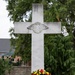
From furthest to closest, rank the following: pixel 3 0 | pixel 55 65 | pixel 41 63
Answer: pixel 3 0 → pixel 55 65 → pixel 41 63

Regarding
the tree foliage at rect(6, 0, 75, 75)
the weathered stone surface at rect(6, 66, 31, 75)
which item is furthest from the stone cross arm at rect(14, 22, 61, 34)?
the weathered stone surface at rect(6, 66, 31, 75)

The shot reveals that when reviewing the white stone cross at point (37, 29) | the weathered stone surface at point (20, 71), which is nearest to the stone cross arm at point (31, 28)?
the white stone cross at point (37, 29)

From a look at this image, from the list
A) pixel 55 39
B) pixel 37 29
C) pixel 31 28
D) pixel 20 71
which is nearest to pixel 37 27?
pixel 37 29

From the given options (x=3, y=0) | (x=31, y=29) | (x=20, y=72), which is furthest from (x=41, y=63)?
(x=3, y=0)

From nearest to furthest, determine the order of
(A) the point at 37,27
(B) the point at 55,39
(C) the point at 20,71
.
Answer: (A) the point at 37,27, (B) the point at 55,39, (C) the point at 20,71

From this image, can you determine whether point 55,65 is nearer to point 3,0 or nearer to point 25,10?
point 25,10

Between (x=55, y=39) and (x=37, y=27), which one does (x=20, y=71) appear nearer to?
(x=55, y=39)

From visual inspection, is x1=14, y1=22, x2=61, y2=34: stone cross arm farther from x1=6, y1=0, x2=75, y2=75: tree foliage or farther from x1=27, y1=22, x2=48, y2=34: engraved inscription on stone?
x1=6, y1=0, x2=75, y2=75: tree foliage

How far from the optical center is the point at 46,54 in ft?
36.5

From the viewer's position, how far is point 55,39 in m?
11.4

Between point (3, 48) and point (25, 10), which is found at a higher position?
point (25, 10)

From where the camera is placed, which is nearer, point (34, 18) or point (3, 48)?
point (34, 18)

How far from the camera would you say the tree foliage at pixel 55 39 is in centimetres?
1083

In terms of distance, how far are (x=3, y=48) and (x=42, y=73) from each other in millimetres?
63081
